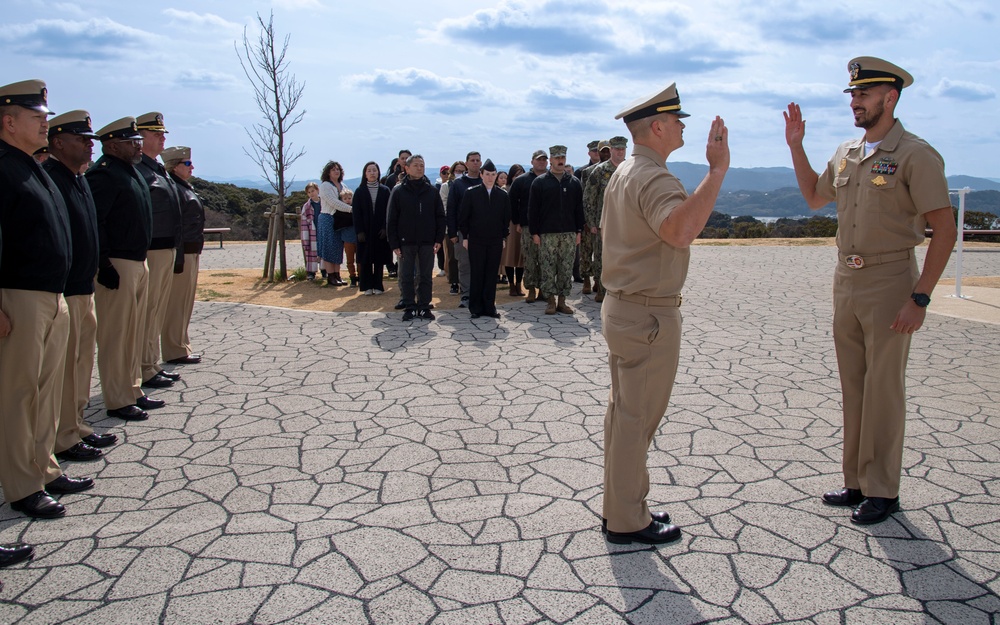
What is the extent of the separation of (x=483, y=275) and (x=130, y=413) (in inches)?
198

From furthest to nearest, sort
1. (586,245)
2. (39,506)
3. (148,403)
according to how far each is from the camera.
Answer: (586,245), (148,403), (39,506)

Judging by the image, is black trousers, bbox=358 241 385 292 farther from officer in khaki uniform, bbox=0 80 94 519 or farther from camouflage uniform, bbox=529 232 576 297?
officer in khaki uniform, bbox=0 80 94 519

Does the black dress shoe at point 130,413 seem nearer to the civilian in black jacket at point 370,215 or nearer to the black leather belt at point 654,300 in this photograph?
the black leather belt at point 654,300

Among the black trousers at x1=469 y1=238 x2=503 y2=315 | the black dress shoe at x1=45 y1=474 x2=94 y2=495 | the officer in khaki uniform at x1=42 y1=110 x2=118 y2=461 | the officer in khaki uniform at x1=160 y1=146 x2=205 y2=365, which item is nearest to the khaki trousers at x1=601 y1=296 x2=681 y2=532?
the black dress shoe at x1=45 y1=474 x2=94 y2=495

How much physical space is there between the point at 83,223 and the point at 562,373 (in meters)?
4.11

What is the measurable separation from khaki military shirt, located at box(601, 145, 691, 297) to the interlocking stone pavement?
52.1 inches

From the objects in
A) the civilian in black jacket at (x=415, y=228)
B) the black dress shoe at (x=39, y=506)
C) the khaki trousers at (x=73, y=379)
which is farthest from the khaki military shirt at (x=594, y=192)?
the black dress shoe at (x=39, y=506)

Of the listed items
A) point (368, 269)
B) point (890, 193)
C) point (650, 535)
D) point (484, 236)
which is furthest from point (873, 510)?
point (368, 269)

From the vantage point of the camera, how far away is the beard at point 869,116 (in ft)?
12.7

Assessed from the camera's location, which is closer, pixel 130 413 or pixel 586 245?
pixel 130 413

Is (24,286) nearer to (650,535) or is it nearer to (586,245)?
(650,535)

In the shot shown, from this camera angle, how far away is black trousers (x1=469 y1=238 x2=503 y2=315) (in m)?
9.73

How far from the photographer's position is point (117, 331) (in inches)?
225

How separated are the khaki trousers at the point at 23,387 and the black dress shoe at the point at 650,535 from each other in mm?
3171
